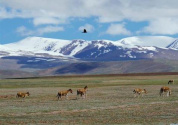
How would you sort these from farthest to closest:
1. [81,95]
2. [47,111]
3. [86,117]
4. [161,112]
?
[81,95], [47,111], [161,112], [86,117]

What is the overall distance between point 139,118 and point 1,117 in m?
12.6

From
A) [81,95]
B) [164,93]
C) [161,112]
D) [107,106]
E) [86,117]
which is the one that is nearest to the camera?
[86,117]

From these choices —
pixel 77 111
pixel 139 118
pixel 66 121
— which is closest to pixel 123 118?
pixel 139 118

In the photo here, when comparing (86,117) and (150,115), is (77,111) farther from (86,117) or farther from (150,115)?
(150,115)

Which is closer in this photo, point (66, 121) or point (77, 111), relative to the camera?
point (66, 121)

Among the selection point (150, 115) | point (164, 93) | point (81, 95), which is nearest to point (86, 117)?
point (150, 115)

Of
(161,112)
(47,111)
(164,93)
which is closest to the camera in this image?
(161,112)

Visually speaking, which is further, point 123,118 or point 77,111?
point 77,111

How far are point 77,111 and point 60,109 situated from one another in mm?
2717

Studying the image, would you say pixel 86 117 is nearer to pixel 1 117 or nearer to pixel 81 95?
pixel 1 117

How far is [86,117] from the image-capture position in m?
38.9

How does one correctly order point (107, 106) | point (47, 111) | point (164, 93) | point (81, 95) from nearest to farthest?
point (47, 111), point (107, 106), point (81, 95), point (164, 93)

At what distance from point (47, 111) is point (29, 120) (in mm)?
7484

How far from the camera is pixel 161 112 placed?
137ft
